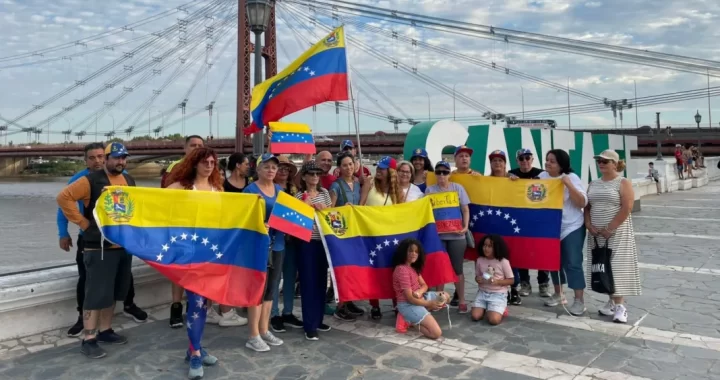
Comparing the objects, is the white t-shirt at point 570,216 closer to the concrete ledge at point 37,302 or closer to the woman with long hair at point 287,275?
the woman with long hair at point 287,275

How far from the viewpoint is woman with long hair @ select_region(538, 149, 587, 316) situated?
4.94 meters

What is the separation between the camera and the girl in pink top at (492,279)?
186 inches

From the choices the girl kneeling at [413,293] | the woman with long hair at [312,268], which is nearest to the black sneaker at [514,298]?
the girl kneeling at [413,293]

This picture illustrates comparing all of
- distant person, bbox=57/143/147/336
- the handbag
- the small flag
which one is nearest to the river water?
distant person, bbox=57/143/147/336

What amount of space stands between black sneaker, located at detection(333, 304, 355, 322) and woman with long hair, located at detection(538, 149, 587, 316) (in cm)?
206

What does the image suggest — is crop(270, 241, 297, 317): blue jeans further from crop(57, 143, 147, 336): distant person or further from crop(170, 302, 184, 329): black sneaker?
crop(57, 143, 147, 336): distant person

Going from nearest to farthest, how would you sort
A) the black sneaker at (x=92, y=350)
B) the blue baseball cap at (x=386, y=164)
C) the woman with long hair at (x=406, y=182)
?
the black sneaker at (x=92, y=350)
the blue baseball cap at (x=386, y=164)
the woman with long hair at (x=406, y=182)

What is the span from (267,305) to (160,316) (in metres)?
1.38

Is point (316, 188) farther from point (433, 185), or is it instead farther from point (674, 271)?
point (674, 271)

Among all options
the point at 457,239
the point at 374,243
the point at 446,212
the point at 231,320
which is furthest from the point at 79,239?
the point at 457,239

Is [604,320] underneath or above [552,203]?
underneath

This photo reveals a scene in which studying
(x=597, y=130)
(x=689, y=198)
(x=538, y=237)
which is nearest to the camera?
(x=538, y=237)

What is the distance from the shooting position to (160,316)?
489 centimetres

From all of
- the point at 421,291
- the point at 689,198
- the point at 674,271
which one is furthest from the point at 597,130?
the point at 421,291
